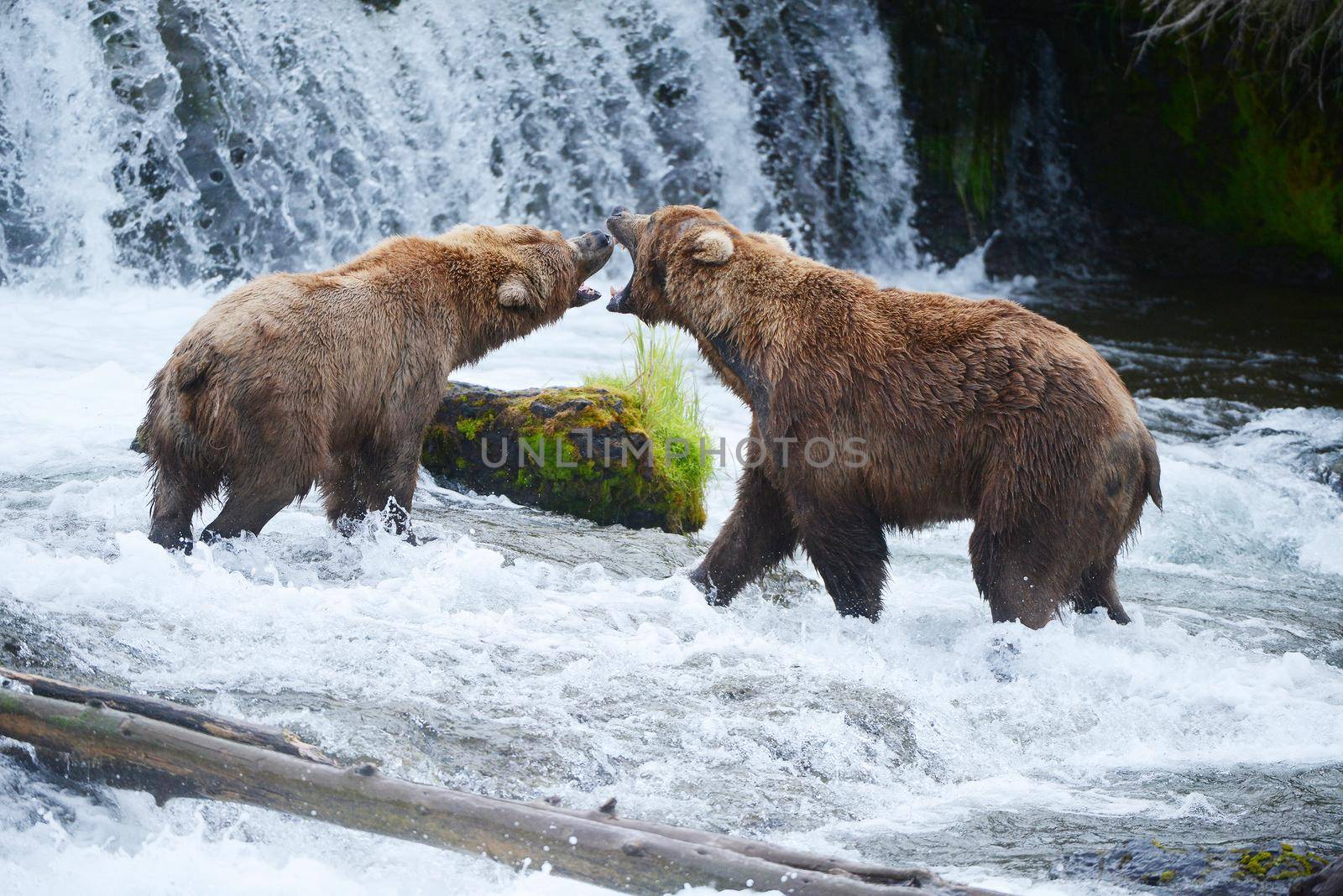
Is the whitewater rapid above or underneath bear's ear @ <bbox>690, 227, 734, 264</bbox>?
underneath

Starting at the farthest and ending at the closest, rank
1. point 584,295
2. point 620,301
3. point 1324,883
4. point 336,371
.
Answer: point 584,295 → point 620,301 → point 336,371 → point 1324,883

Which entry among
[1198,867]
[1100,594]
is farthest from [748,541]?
[1198,867]

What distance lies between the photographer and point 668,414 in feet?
25.5

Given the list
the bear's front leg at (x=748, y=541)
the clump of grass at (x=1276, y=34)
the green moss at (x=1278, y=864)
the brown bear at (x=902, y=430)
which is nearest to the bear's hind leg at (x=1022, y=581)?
the brown bear at (x=902, y=430)

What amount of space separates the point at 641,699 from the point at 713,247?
230cm

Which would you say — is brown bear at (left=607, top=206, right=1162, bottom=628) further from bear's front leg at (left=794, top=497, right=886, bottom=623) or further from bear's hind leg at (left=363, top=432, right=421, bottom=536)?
bear's hind leg at (left=363, top=432, right=421, bottom=536)

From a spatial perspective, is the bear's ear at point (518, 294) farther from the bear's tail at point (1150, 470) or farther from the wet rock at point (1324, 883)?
the wet rock at point (1324, 883)

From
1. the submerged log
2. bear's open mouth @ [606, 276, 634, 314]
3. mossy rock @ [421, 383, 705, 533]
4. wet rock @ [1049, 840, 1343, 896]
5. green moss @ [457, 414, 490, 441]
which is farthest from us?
green moss @ [457, 414, 490, 441]

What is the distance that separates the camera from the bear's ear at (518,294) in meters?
6.59

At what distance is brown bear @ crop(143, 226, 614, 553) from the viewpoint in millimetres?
5332

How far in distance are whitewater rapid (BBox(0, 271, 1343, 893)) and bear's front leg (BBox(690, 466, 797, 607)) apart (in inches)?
5.2

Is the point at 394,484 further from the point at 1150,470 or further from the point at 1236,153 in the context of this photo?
the point at 1236,153

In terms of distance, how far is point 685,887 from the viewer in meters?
2.84

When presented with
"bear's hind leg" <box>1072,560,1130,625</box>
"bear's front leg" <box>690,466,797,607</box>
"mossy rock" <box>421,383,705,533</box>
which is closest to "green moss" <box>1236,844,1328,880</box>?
"bear's hind leg" <box>1072,560,1130,625</box>
